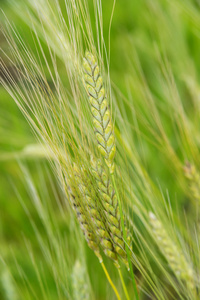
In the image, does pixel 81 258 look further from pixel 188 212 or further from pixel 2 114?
pixel 2 114

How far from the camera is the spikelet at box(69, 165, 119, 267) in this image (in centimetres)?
33

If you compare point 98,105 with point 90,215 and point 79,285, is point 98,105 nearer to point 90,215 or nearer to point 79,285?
point 90,215

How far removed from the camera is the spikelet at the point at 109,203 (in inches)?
12.7

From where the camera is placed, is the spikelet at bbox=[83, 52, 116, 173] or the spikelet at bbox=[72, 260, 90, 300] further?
the spikelet at bbox=[72, 260, 90, 300]

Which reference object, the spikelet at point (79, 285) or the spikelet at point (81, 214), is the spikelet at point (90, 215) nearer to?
the spikelet at point (81, 214)

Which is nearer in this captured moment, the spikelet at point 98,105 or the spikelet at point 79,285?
the spikelet at point 98,105

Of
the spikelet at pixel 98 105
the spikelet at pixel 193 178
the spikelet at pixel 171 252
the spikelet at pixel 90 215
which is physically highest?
the spikelet at pixel 98 105

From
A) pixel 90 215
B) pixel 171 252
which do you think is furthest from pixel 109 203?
pixel 171 252

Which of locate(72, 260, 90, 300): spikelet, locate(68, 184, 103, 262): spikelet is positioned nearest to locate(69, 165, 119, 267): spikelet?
locate(68, 184, 103, 262): spikelet

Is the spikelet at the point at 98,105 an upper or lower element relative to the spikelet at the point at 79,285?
upper

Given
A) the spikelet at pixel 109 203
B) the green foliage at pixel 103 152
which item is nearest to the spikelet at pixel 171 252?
the green foliage at pixel 103 152

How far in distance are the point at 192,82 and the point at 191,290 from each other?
1.20ft

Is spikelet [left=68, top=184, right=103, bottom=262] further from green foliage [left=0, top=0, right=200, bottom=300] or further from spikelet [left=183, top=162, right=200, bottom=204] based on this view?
spikelet [left=183, top=162, right=200, bottom=204]

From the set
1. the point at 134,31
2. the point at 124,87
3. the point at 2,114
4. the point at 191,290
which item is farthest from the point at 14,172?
the point at 191,290
